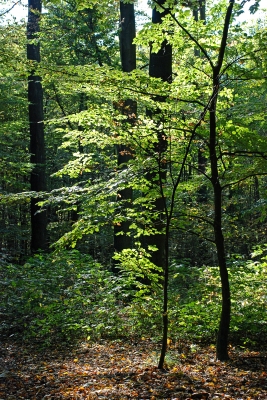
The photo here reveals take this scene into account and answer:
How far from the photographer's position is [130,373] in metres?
4.57

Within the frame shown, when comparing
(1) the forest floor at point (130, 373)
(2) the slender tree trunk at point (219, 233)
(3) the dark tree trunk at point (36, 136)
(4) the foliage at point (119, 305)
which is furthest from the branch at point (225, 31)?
(3) the dark tree trunk at point (36, 136)

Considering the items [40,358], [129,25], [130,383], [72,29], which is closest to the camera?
[130,383]

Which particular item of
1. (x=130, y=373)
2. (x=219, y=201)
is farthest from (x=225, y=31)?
(x=130, y=373)

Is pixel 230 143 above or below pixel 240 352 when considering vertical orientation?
above

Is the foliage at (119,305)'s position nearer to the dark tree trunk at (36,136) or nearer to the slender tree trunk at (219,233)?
the slender tree trunk at (219,233)

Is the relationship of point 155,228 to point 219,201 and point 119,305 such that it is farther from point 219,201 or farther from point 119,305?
point 219,201

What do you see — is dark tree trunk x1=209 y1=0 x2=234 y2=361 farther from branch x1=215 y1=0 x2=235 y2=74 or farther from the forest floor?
the forest floor

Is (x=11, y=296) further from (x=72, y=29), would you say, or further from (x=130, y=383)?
(x=72, y=29)

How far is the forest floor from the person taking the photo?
155 inches

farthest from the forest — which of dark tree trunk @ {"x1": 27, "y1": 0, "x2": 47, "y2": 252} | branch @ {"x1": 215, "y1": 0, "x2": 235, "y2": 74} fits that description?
dark tree trunk @ {"x1": 27, "y1": 0, "x2": 47, "y2": 252}

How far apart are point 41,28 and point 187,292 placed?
11.2 meters

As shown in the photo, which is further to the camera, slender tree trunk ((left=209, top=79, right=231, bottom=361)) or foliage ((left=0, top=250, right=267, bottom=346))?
foliage ((left=0, top=250, right=267, bottom=346))

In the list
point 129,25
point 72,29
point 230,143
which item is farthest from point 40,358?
point 72,29

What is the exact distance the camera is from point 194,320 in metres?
5.77
